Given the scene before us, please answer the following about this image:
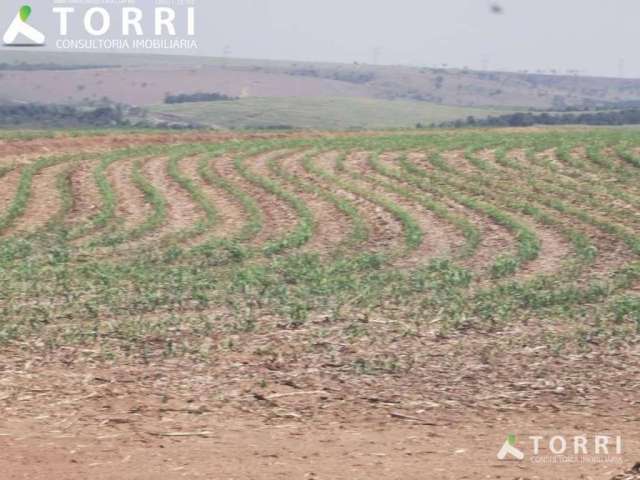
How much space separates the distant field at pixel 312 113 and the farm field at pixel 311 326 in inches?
1967

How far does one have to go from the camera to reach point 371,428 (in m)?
8.12

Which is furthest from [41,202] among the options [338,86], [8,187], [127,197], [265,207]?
[338,86]

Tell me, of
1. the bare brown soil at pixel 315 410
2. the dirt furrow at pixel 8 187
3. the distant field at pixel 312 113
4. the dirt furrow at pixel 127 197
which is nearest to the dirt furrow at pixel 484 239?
the bare brown soil at pixel 315 410

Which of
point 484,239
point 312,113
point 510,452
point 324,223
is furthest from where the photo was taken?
point 312,113

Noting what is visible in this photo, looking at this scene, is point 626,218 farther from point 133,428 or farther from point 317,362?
point 133,428

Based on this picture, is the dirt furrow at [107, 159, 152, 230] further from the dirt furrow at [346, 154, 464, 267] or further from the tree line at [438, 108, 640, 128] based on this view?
the tree line at [438, 108, 640, 128]

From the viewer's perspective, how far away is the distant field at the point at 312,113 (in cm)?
7456

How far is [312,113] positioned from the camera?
81.8 meters

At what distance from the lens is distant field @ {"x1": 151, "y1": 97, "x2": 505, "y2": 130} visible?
7456 centimetres

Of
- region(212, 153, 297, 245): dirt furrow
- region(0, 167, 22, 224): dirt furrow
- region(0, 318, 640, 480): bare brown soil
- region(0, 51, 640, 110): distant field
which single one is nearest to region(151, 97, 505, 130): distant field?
region(0, 51, 640, 110): distant field

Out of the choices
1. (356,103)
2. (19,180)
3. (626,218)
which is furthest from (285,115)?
(626,218)

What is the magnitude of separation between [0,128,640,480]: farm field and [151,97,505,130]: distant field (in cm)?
4997

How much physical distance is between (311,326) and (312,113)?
71.5 meters

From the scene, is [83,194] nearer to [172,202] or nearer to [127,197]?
[127,197]
